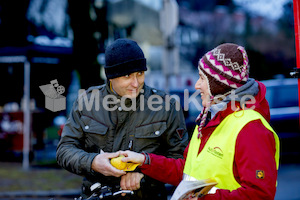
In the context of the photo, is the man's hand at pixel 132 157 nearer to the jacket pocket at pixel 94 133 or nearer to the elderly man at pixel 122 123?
the elderly man at pixel 122 123

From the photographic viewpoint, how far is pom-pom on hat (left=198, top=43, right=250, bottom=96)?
196 centimetres

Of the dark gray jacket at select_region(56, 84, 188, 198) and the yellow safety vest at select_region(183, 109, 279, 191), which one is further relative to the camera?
the dark gray jacket at select_region(56, 84, 188, 198)

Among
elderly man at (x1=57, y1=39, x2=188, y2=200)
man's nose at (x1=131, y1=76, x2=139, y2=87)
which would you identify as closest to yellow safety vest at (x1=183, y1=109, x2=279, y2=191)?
elderly man at (x1=57, y1=39, x2=188, y2=200)

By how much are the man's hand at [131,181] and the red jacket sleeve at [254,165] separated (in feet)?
2.33

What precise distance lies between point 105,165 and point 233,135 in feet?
2.83

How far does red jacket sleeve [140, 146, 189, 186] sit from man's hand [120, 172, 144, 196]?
0.10m

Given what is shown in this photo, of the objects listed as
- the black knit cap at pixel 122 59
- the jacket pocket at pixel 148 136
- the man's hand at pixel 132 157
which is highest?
the black knit cap at pixel 122 59

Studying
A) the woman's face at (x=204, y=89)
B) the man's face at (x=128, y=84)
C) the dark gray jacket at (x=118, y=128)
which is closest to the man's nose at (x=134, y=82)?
the man's face at (x=128, y=84)

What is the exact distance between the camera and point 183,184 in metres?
1.91

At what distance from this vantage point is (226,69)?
196cm

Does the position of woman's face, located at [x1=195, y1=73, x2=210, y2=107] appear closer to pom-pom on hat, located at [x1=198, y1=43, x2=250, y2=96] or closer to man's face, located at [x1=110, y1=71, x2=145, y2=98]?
pom-pom on hat, located at [x1=198, y1=43, x2=250, y2=96]

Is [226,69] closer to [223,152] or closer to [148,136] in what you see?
[223,152]

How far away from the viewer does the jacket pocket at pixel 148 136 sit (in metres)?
2.62

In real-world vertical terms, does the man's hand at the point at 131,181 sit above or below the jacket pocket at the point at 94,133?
below
